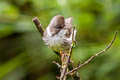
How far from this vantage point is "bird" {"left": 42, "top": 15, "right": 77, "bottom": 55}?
1221mm

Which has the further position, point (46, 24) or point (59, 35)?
point (46, 24)

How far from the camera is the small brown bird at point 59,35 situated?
122 centimetres

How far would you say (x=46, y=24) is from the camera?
2711 millimetres

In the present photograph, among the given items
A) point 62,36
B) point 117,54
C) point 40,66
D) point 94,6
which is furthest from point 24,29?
point 62,36

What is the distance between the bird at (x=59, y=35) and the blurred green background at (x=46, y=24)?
3.71 ft

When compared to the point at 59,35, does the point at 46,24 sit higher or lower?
lower

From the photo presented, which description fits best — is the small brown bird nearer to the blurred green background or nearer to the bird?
the bird

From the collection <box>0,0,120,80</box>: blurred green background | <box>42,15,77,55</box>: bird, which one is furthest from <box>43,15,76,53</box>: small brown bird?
<box>0,0,120,80</box>: blurred green background

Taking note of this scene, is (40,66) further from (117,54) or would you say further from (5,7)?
(117,54)

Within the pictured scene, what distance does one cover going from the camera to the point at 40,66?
2891 millimetres

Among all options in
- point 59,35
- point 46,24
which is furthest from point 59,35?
point 46,24

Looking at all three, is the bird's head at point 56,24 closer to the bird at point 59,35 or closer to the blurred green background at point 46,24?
the bird at point 59,35

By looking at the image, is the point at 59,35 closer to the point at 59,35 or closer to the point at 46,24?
the point at 59,35

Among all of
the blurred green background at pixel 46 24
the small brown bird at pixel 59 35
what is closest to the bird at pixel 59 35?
the small brown bird at pixel 59 35
